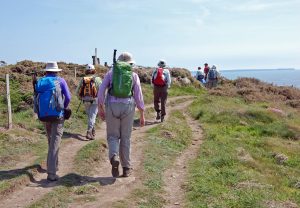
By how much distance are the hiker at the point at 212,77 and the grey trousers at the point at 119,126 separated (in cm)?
2481

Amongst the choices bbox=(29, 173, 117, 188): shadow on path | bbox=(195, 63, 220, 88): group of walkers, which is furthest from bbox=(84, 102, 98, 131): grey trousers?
bbox=(195, 63, 220, 88): group of walkers

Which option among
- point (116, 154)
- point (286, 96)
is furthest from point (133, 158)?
point (286, 96)

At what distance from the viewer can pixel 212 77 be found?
34.9 m

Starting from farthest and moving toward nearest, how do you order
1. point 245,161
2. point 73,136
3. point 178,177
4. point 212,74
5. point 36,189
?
point 212,74 < point 73,136 < point 245,161 < point 178,177 < point 36,189

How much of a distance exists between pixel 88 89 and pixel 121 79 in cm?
504

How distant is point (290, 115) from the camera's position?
73.4 feet

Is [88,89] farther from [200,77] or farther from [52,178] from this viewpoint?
[200,77]

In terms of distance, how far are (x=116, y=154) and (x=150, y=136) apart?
4815 millimetres

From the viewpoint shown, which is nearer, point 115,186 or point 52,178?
point 115,186

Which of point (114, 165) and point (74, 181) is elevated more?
point (114, 165)

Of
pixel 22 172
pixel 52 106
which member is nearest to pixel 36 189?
pixel 22 172

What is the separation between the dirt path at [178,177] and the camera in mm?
8406

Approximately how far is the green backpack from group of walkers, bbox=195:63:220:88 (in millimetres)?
25019

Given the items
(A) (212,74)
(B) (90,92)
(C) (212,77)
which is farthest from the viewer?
(C) (212,77)
